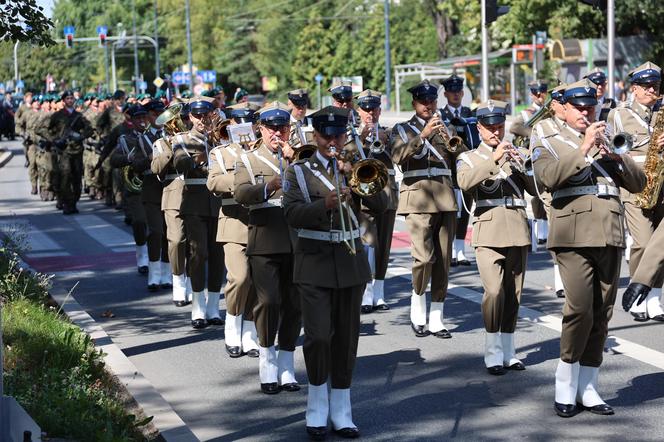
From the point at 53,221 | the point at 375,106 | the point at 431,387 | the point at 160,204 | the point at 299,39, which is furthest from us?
the point at 299,39

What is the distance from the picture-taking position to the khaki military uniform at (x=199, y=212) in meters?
11.4

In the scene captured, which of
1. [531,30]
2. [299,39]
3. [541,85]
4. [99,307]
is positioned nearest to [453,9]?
[531,30]

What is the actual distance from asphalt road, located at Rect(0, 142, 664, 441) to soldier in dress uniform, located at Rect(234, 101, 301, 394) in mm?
231

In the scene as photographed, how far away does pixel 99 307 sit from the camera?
12.8 metres

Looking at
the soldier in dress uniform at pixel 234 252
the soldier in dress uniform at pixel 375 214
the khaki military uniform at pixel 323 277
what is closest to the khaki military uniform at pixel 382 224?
the soldier in dress uniform at pixel 375 214

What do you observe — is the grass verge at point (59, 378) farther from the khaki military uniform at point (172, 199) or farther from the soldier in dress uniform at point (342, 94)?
the soldier in dress uniform at point (342, 94)

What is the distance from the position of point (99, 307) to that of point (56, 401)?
5229 millimetres

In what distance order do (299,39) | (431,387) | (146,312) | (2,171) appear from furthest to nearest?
(299,39) < (2,171) < (146,312) < (431,387)

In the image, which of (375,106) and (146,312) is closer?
(375,106)

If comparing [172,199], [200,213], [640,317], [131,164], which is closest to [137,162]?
Result: [131,164]

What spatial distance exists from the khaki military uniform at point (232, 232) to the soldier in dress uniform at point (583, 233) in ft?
8.76

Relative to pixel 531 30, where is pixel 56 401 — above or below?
below

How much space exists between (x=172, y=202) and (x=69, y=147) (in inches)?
452

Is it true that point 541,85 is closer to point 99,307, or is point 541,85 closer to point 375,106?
point 375,106
